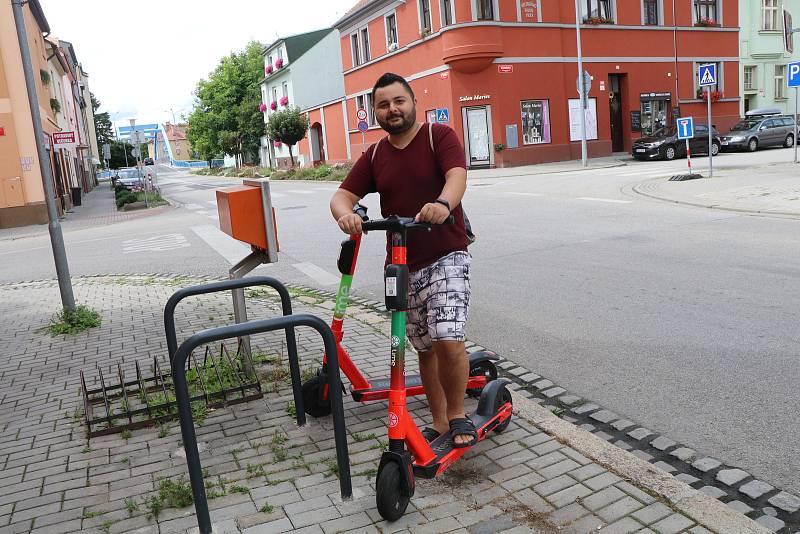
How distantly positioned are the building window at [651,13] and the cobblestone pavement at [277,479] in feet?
114

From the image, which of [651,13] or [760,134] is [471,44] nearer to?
[651,13]

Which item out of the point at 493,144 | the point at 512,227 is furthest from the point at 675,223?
the point at 493,144

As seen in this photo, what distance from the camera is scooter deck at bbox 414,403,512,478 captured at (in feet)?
10.1

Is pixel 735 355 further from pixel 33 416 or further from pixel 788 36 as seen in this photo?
pixel 788 36

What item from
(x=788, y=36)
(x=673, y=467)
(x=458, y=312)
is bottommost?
(x=673, y=467)

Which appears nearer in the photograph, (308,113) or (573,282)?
(573,282)

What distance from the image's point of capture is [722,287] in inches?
271

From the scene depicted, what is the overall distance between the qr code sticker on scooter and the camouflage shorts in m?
0.42

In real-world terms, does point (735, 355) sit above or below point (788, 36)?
below

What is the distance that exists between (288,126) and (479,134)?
64.1 feet

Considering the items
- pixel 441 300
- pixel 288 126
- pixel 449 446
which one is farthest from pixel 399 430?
pixel 288 126

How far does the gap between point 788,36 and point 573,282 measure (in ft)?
58.7

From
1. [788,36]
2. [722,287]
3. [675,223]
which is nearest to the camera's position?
[722,287]

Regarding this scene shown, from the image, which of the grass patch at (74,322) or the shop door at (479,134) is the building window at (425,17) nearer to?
the shop door at (479,134)
